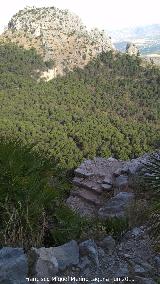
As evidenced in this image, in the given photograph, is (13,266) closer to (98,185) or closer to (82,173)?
(98,185)

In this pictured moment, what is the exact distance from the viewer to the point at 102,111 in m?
70.5

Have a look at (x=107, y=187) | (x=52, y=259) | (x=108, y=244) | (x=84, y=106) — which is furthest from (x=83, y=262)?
(x=84, y=106)

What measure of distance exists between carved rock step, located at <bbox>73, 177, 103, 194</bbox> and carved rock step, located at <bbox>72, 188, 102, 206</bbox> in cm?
13

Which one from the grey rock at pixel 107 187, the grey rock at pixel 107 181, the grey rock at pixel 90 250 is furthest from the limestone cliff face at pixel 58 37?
the grey rock at pixel 90 250

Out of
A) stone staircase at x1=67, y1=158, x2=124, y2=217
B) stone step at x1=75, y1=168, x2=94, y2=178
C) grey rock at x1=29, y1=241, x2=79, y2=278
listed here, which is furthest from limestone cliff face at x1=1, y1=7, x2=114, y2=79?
grey rock at x1=29, y1=241, x2=79, y2=278

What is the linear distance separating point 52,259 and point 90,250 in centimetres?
44

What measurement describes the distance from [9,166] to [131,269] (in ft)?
6.76

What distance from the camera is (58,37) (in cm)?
10269

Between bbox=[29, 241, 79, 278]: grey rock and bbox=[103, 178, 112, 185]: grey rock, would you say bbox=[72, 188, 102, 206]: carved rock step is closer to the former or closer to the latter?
bbox=[103, 178, 112, 185]: grey rock

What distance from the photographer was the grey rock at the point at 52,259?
11.9ft

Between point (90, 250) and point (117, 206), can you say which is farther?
point (117, 206)

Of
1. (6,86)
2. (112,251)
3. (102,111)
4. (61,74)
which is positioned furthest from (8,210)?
(61,74)

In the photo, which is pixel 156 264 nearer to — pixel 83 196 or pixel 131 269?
pixel 131 269

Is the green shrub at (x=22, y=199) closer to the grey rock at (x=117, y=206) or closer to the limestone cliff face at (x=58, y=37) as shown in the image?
the grey rock at (x=117, y=206)
